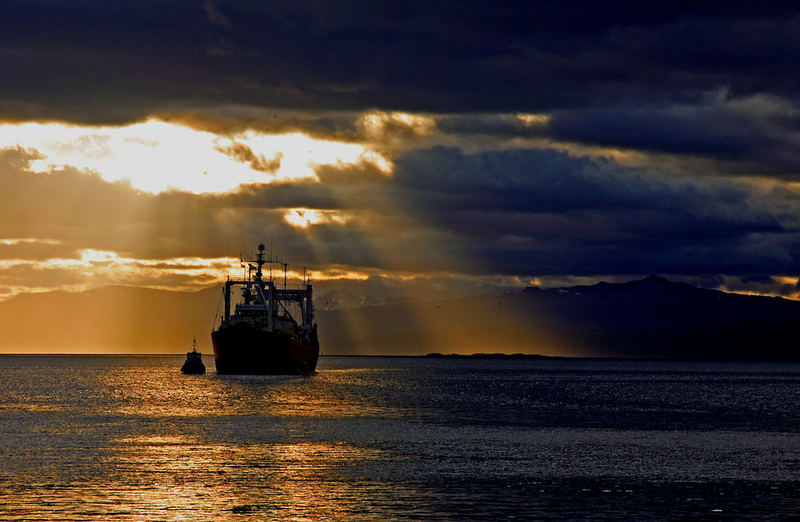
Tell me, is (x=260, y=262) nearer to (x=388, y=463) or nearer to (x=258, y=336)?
(x=258, y=336)

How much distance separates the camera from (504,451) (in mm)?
64562

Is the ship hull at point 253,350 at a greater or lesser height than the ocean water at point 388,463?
greater

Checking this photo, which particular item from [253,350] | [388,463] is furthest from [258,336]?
[388,463]

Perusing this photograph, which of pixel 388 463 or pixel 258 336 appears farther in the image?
pixel 258 336

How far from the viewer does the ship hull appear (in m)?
160

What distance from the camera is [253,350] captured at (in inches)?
6432

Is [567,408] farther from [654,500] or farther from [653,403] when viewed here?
[654,500]

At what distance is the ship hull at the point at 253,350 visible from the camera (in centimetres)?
16050

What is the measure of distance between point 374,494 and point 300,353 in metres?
134

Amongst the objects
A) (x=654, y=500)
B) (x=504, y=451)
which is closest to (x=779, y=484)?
(x=654, y=500)

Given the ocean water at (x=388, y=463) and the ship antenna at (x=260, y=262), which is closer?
the ocean water at (x=388, y=463)

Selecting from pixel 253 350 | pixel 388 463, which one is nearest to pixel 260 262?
pixel 253 350

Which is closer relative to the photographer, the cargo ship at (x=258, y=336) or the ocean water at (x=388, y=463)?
the ocean water at (x=388, y=463)

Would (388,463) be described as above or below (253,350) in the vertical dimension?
below
